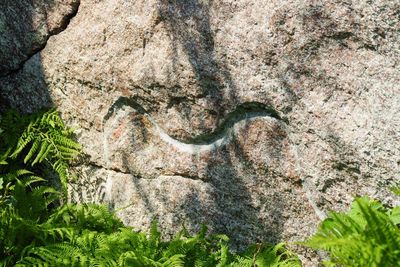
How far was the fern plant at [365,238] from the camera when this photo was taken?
3.23 metres

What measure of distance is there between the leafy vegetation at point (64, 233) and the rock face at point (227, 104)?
0.15 meters

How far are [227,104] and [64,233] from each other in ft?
4.73

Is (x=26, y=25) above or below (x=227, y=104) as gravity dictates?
above

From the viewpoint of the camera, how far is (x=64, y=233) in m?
4.32

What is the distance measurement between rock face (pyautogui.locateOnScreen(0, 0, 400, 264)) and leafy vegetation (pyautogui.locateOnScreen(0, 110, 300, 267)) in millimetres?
151

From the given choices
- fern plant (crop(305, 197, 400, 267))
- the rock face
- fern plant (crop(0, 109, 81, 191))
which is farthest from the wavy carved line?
fern plant (crop(305, 197, 400, 267))

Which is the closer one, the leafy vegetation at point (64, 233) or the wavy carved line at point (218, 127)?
the leafy vegetation at point (64, 233)

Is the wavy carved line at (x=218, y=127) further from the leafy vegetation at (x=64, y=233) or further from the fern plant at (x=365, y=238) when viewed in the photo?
the fern plant at (x=365, y=238)

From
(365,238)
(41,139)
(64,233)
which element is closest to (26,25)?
(41,139)

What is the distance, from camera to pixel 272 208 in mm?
4141

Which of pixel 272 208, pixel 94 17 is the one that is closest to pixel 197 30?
pixel 94 17

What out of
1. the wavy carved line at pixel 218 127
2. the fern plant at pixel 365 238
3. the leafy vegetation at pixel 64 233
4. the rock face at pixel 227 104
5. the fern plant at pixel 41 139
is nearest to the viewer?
the fern plant at pixel 365 238

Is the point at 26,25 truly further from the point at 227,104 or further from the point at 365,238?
the point at 365,238

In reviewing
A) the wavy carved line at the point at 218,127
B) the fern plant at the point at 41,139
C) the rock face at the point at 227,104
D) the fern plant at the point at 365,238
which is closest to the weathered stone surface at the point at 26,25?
the rock face at the point at 227,104
